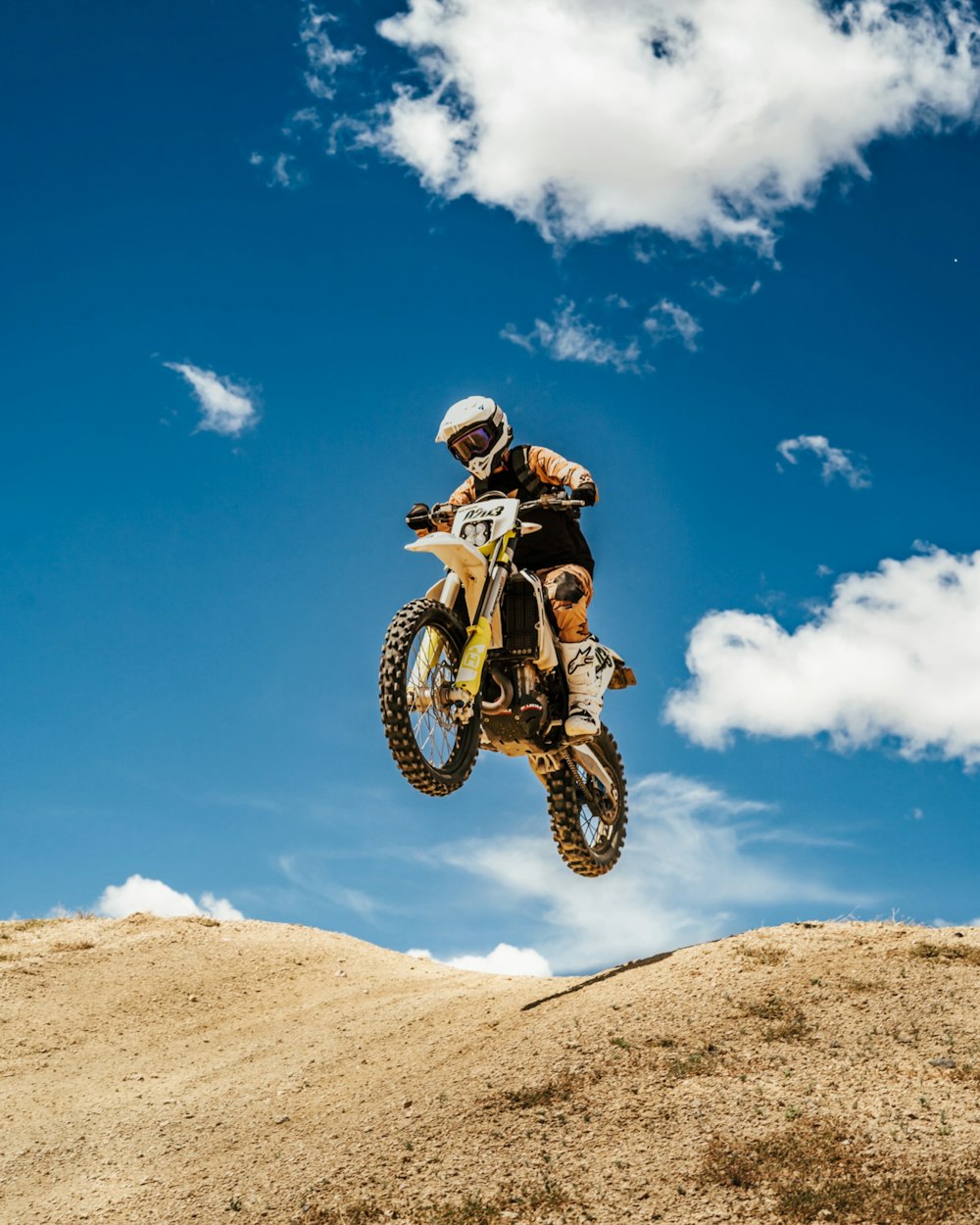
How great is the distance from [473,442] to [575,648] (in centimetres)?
234

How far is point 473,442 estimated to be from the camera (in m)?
11.9

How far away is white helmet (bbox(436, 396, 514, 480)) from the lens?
11781mm

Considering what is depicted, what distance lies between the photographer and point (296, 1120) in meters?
9.88

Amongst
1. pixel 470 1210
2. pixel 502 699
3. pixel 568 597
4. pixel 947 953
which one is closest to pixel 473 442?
pixel 568 597

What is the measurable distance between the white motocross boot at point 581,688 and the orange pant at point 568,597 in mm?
129

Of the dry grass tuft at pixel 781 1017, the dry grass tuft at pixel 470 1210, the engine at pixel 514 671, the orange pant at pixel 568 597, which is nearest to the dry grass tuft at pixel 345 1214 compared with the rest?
the dry grass tuft at pixel 470 1210

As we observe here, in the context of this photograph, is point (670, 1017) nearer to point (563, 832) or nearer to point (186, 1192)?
point (563, 832)

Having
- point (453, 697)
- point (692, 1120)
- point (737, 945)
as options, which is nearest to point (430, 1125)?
point (692, 1120)

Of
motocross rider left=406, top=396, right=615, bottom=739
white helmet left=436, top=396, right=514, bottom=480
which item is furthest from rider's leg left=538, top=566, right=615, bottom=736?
white helmet left=436, top=396, right=514, bottom=480

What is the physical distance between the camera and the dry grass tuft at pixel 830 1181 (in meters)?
7.04

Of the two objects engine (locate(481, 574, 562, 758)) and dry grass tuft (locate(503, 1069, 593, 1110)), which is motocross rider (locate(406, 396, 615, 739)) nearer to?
engine (locate(481, 574, 562, 758))

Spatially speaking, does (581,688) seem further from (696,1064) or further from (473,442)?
(696,1064)

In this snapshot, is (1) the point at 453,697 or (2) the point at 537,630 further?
(2) the point at 537,630

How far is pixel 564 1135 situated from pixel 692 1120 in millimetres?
920
